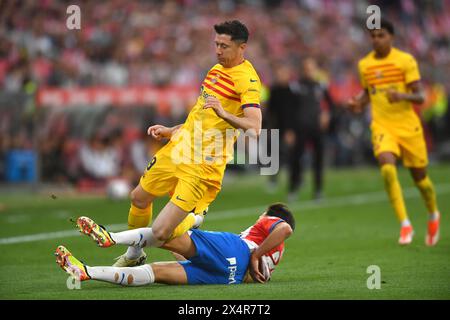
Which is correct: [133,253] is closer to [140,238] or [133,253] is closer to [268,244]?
[140,238]

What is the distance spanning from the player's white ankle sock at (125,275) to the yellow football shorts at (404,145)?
503 cm

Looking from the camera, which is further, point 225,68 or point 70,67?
point 70,67

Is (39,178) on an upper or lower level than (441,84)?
lower

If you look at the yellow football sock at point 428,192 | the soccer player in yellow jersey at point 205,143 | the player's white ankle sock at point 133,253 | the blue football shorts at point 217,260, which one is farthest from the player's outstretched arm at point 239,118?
the yellow football sock at point 428,192

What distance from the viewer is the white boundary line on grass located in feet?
47.2

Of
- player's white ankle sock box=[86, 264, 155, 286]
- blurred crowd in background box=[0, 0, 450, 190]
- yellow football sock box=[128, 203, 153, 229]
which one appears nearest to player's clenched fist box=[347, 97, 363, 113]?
yellow football sock box=[128, 203, 153, 229]

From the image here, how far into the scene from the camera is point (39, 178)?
21.9m

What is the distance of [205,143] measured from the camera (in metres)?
9.72

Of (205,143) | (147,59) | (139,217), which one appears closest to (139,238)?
(139,217)

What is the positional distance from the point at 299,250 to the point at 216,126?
358cm
